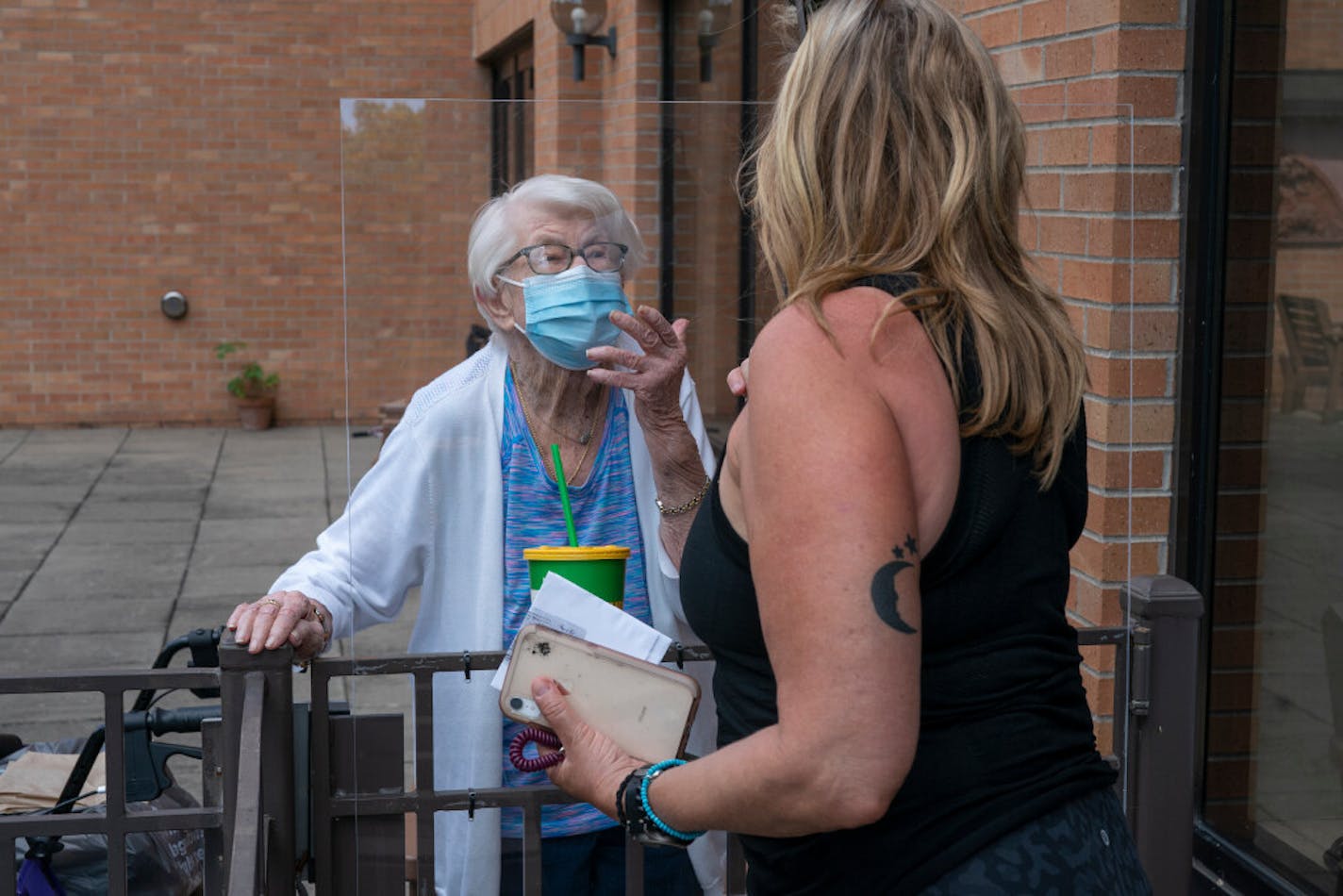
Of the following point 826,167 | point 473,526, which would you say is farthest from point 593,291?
point 826,167

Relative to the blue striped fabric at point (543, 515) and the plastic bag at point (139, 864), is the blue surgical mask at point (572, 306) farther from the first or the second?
the plastic bag at point (139, 864)

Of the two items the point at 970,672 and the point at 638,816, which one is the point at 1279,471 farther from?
the point at 638,816

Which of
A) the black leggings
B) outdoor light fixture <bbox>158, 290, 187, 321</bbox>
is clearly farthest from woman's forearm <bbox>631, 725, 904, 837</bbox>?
outdoor light fixture <bbox>158, 290, 187, 321</bbox>

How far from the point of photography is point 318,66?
48.6ft

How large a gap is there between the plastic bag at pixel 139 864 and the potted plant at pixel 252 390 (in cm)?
1216

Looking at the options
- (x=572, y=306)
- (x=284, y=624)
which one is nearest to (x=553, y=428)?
(x=572, y=306)

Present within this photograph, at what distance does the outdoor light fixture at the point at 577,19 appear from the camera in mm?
8648

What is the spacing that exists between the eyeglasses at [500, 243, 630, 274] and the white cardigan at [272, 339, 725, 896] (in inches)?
6.8

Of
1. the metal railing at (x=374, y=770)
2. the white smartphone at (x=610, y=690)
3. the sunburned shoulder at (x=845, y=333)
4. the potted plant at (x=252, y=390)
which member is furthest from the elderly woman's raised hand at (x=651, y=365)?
the potted plant at (x=252, y=390)

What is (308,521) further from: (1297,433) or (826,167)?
(826,167)

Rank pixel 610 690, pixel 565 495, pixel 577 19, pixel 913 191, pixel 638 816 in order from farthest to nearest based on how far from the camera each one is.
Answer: pixel 577 19 → pixel 565 495 → pixel 610 690 → pixel 638 816 → pixel 913 191

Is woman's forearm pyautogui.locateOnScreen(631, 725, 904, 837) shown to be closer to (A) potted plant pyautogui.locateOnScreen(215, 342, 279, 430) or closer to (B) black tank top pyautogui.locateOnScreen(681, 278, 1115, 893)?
(B) black tank top pyautogui.locateOnScreen(681, 278, 1115, 893)

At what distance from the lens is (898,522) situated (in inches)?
58.1

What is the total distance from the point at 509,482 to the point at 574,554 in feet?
0.63
